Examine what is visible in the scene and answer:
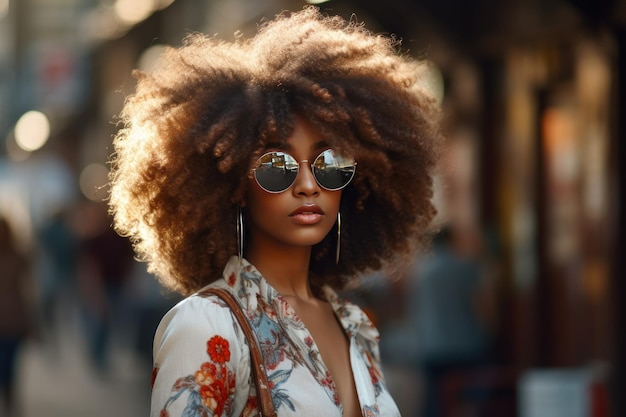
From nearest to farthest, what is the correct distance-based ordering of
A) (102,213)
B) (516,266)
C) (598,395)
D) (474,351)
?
(598,395), (474,351), (516,266), (102,213)

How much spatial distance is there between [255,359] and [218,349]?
0.31ft

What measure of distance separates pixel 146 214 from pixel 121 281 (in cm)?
1187

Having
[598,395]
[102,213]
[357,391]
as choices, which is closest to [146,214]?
[357,391]

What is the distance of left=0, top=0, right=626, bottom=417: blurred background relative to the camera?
24.5 feet

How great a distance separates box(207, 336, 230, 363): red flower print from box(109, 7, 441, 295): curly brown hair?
42 cm

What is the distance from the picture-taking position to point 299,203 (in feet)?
9.95

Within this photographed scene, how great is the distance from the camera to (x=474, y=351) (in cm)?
843

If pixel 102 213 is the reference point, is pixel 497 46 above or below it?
above

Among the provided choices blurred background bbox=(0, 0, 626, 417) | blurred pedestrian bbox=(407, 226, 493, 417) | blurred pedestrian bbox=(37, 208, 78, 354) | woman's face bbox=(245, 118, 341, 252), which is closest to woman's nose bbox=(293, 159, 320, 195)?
woman's face bbox=(245, 118, 341, 252)

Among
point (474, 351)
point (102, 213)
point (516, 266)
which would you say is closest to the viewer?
point (474, 351)

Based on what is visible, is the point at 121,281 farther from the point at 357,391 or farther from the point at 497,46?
the point at 357,391

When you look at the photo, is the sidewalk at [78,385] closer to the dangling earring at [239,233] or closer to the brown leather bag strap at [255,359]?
the dangling earring at [239,233]

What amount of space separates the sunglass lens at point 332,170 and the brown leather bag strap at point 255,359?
0.36 m

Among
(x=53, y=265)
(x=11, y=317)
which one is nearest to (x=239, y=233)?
(x=11, y=317)
